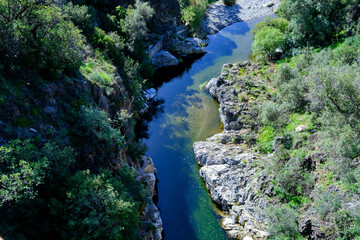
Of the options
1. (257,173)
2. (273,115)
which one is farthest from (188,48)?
(257,173)

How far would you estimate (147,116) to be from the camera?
130ft

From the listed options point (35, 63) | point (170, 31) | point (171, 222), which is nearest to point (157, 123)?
point (171, 222)

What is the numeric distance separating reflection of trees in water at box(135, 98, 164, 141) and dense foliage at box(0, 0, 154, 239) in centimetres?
1098

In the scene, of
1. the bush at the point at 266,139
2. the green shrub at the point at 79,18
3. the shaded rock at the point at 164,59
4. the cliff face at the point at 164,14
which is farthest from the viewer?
the cliff face at the point at 164,14

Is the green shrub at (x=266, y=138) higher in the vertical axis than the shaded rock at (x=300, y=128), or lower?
lower

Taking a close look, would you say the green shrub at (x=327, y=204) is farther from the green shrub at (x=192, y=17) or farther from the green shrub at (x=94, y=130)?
the green shrub at (x=192, y=17)

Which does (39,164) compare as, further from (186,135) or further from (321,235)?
(186,135)

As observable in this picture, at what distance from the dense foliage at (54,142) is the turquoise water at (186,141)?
689 centimetres

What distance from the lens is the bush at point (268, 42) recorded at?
4153 centimetres

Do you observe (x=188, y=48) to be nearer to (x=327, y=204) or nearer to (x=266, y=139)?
(x=266, y=139)

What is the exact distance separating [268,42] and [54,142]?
3754 cm

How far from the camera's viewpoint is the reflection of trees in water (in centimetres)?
3678

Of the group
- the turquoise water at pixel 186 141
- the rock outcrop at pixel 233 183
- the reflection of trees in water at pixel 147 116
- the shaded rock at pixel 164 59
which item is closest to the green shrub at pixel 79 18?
the reflection of trees in water at pixel 147 116

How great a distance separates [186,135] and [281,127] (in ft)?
43.7
